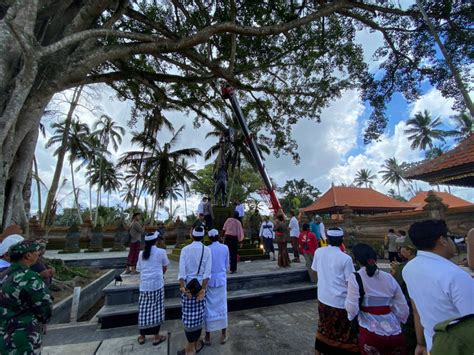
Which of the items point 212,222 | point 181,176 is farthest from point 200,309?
point 181,176

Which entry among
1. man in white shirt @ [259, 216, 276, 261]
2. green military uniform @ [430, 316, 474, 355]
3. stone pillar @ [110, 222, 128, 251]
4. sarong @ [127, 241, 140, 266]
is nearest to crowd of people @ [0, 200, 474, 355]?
green military uniform @ [430, 316, 474, 355]

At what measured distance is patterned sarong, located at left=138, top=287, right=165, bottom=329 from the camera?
3.75 metres

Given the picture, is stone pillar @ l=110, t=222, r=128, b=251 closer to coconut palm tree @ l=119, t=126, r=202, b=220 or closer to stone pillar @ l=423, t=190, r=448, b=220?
coconut palm tree @ l=119, t=126, r=202, b=220

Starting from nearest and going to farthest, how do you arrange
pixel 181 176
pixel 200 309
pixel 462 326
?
pixel 462 326 < pixel 200 309 < pixel 181 176

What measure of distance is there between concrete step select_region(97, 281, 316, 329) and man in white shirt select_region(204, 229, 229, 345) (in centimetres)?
143

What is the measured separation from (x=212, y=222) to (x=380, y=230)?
11593 mm

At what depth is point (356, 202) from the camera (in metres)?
22.7

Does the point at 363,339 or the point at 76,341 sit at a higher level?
the point at 363,339

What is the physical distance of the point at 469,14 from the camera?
6758mm

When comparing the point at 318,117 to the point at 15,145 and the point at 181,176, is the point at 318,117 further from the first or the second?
the point at 181,176

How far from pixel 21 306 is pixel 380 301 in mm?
3395

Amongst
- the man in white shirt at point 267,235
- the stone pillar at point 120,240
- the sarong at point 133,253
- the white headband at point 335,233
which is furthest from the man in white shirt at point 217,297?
the stone pillar at point 120,240

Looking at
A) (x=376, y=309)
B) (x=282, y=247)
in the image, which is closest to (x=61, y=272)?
(x=282, y=247)

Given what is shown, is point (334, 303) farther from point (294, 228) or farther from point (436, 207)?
point (436, 207)
